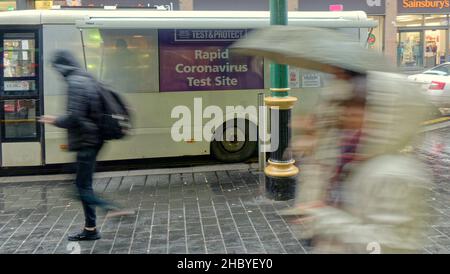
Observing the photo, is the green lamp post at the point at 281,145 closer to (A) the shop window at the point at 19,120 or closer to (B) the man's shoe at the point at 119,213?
(B) the man's shoe at the point at 119,213

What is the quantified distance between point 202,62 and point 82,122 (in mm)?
3902

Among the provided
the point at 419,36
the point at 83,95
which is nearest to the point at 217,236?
the point at 83,95

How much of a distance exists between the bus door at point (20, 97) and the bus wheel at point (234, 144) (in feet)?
9.49

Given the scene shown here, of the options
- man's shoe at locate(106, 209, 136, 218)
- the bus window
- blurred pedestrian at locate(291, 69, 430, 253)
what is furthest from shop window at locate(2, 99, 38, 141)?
blurred pedestrian at locate(291, 69, 430, 253)

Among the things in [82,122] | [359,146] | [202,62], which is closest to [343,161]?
[359,146]

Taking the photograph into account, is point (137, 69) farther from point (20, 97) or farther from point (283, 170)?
point (283, 170)

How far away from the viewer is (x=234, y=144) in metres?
8.51

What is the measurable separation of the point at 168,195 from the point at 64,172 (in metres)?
2.47

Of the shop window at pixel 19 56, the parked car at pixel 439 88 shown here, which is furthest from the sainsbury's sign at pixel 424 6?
the shop window at pixel 19 56

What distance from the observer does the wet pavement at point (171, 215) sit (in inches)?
184

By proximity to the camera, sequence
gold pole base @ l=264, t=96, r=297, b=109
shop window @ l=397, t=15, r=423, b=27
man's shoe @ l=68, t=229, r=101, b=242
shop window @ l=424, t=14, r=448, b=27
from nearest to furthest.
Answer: man's shoe @ l=68, t=229, r=101, b=242, gold pole base @ l=264, t=96, r=297, b=109, shop window @ l=397, t=15, r=423, b=27, shop window @ l=424, t=14, r=448, b=27

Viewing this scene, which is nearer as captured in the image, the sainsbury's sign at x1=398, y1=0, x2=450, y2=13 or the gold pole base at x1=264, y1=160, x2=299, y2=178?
the gold pole base at x1=264, y1=160, x2=299, y2=178

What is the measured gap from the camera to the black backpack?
467 cm

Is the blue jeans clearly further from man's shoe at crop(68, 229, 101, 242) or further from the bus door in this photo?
the bus door
